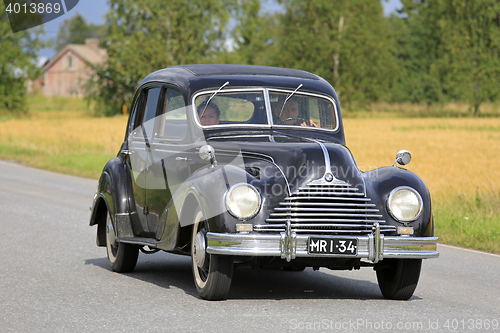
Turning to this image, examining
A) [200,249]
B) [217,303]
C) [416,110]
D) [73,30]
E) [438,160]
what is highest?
[73,30]

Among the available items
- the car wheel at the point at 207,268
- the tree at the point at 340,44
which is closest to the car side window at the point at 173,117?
the car wheel at the point at 207,268

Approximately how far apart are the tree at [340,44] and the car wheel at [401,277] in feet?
186

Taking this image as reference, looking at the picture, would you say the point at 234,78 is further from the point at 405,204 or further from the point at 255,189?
the point at 405,204

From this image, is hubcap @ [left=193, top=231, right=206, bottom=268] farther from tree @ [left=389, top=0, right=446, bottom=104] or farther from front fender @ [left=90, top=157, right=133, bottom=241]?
tree @ [left=389, top=0, right=446, bottom=104]

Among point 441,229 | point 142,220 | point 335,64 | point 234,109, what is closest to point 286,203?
point 234,109

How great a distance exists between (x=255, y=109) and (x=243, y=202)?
1.59 metres

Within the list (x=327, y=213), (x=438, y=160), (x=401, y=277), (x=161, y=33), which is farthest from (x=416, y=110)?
(x=327, y=213)

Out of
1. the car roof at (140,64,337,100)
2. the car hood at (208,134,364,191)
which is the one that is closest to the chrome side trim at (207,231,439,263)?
the car hood at (208,134,364,191)

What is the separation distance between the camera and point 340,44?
62250mm

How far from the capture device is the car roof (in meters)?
6.92

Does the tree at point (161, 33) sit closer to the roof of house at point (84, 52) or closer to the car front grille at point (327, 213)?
the car front grille at point (327, 213)

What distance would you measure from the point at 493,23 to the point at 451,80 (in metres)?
5.81

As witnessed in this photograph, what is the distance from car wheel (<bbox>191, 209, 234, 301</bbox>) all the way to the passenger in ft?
3.72

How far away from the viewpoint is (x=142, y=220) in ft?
23.6
